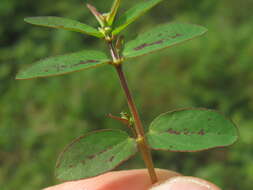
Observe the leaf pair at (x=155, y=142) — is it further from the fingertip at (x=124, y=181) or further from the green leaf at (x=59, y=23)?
the fingertip at (x=124, y=181)

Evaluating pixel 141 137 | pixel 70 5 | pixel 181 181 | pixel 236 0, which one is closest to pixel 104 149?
pixel 141 137

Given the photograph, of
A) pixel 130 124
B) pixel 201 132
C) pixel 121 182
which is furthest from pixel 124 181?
pixel 201 132

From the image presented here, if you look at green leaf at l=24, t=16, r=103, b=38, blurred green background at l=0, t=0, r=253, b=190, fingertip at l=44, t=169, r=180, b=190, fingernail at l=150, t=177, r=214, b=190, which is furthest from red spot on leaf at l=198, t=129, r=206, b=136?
blurred green background at l=0, t=0, r=253, b=190

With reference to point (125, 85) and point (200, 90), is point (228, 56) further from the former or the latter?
point (125, 85)

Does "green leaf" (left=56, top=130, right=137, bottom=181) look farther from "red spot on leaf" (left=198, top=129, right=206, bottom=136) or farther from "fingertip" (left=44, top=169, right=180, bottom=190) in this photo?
"fingertip" (left=44, top=169, right=180, bottom=190)

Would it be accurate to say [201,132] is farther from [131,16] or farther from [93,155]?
[131,16]

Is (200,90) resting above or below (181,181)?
below

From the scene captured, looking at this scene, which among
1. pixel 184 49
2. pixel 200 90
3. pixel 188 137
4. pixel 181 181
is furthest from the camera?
pixel 184 49
